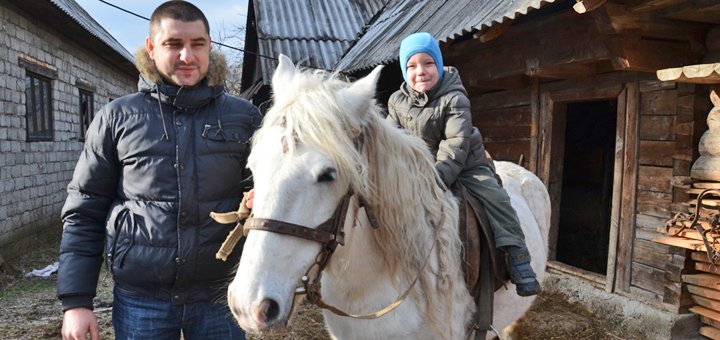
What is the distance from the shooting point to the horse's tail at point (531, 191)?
3.16m

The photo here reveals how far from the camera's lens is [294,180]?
1.26 meters

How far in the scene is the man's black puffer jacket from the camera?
1569 millimetres

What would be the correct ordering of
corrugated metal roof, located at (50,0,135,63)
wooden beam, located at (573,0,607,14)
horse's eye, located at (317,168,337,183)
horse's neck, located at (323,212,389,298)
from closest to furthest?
horse's eye, located at (317,168,337,183) → horse's neck, located at (323,212,389,298) → wooden beam, located at (573,0,607,14) → corrugated metal roof, located at (50,0,135,63)

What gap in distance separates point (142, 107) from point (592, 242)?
21.7 feet

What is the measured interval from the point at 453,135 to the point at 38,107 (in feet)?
27.8

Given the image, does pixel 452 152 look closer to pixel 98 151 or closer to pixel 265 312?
pixel 265 312

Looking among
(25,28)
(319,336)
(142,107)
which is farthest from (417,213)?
(25,28)

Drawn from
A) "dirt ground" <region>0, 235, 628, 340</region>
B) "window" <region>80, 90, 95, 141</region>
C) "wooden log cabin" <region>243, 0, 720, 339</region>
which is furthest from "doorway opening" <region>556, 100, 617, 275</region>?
"window" <region>80, 90, 95, 141</region>

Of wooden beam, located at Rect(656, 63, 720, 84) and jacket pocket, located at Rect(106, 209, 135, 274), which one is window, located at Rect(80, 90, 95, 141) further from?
wooden beam, located at Rect(656, 63, 720, 84)

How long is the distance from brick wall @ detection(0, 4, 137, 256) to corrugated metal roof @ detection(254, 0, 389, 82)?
3.80 meters

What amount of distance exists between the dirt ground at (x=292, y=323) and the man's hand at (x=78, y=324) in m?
1.90

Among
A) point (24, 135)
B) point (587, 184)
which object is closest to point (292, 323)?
point (587, 184)

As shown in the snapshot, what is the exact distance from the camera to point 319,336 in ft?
13.1

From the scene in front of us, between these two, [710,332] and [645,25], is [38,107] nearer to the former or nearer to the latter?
[645,25]
